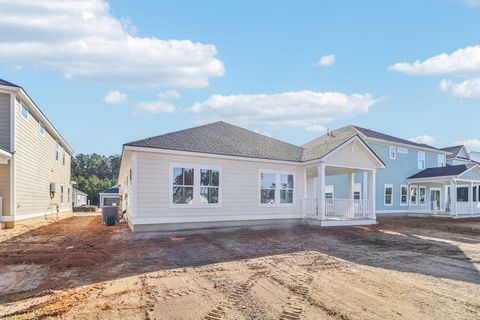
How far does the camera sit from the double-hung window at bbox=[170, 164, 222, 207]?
44.0 ft

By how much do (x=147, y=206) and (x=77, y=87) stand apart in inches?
420

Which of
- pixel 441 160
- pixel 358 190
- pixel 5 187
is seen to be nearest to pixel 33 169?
pixel 5 187

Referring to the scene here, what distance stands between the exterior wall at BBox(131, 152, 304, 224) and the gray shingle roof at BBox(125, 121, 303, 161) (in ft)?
1.23

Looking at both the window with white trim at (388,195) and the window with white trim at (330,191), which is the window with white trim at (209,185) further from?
the window with white trim at (388,195)

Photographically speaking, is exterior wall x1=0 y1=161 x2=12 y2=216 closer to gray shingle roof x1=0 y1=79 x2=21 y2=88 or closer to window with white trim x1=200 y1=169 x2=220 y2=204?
gray shingle roof x1=0 y1=79 x2=21 y2=88

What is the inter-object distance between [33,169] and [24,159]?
1.91 meters

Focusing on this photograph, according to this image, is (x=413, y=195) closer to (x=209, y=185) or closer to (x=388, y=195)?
(x=388, y=195)

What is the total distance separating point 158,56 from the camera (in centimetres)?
1479

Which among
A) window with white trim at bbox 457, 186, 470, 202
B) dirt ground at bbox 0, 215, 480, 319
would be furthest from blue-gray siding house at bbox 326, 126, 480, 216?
dirt ground at bbox 0, 215, 480, 319

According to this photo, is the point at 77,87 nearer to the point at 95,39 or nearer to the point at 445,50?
the point at 95,39

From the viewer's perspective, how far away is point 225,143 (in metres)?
15.8

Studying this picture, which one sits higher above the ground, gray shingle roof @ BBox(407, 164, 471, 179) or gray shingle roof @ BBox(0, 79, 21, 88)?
gray shingle roof @ BBox(0, 79, 21, 88)

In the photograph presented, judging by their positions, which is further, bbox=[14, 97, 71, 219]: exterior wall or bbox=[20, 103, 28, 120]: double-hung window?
bbox=[20, 103, 28, 120]: double-hung window

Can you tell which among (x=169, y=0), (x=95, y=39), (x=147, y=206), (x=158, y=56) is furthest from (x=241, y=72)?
(x=147, y=206)
